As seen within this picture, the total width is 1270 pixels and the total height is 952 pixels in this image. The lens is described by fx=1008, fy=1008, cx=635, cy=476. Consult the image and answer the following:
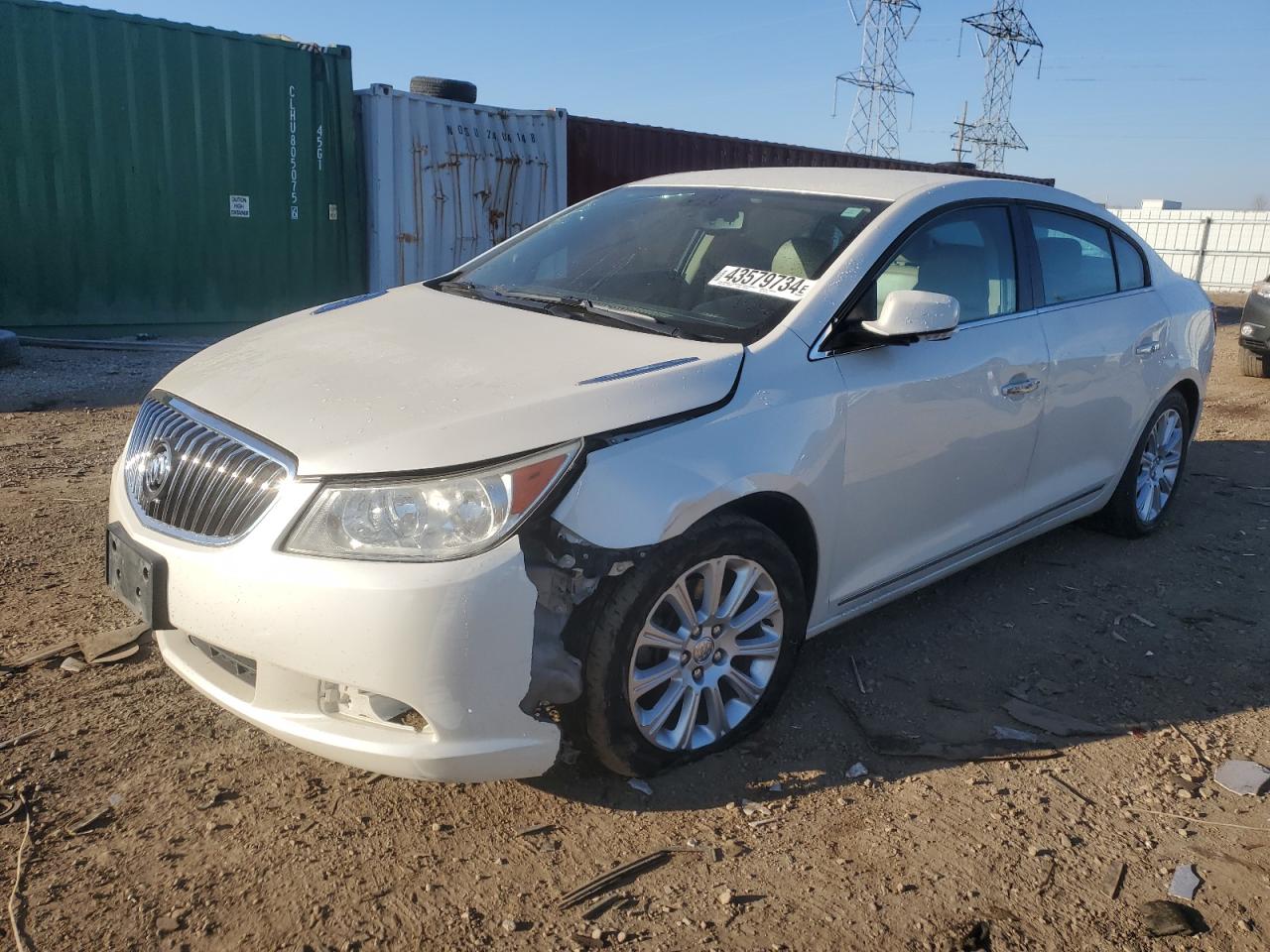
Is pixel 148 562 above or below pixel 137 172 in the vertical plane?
below

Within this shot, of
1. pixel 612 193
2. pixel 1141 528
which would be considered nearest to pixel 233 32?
pixel 612 193

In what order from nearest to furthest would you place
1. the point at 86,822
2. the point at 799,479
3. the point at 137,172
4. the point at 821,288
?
the point at 86,822 < the point at 799,479 < the point at 821,288 < the point at 137,172

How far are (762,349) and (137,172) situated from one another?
30.3ft

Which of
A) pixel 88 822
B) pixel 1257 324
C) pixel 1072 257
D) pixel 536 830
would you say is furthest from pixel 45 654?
pixel 1257 324

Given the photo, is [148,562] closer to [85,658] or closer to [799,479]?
[85,658]

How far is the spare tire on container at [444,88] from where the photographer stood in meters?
11.9

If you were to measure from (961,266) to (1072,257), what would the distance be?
36.6 inches

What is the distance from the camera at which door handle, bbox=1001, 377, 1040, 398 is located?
3646 mm

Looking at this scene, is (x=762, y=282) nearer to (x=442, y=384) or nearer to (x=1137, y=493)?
(x=442, y=384)

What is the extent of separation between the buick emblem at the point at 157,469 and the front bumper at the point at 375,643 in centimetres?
25

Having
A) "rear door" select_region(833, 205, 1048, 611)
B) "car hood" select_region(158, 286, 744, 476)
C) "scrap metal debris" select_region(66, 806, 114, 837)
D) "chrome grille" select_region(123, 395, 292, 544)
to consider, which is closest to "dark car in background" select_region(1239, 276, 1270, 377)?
"rear door" select_region(833, 205, 1048, 611)

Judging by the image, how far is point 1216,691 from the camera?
3568 millimetres

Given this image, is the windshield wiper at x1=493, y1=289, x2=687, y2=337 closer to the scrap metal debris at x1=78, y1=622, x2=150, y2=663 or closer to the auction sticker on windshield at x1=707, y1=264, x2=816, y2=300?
the auction sticker on windshield at x1=707, y1=264, x2=816, y2=300

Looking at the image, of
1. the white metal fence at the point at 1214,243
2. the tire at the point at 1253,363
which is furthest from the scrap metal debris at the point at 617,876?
the white metal fence at the point at 1214,243
